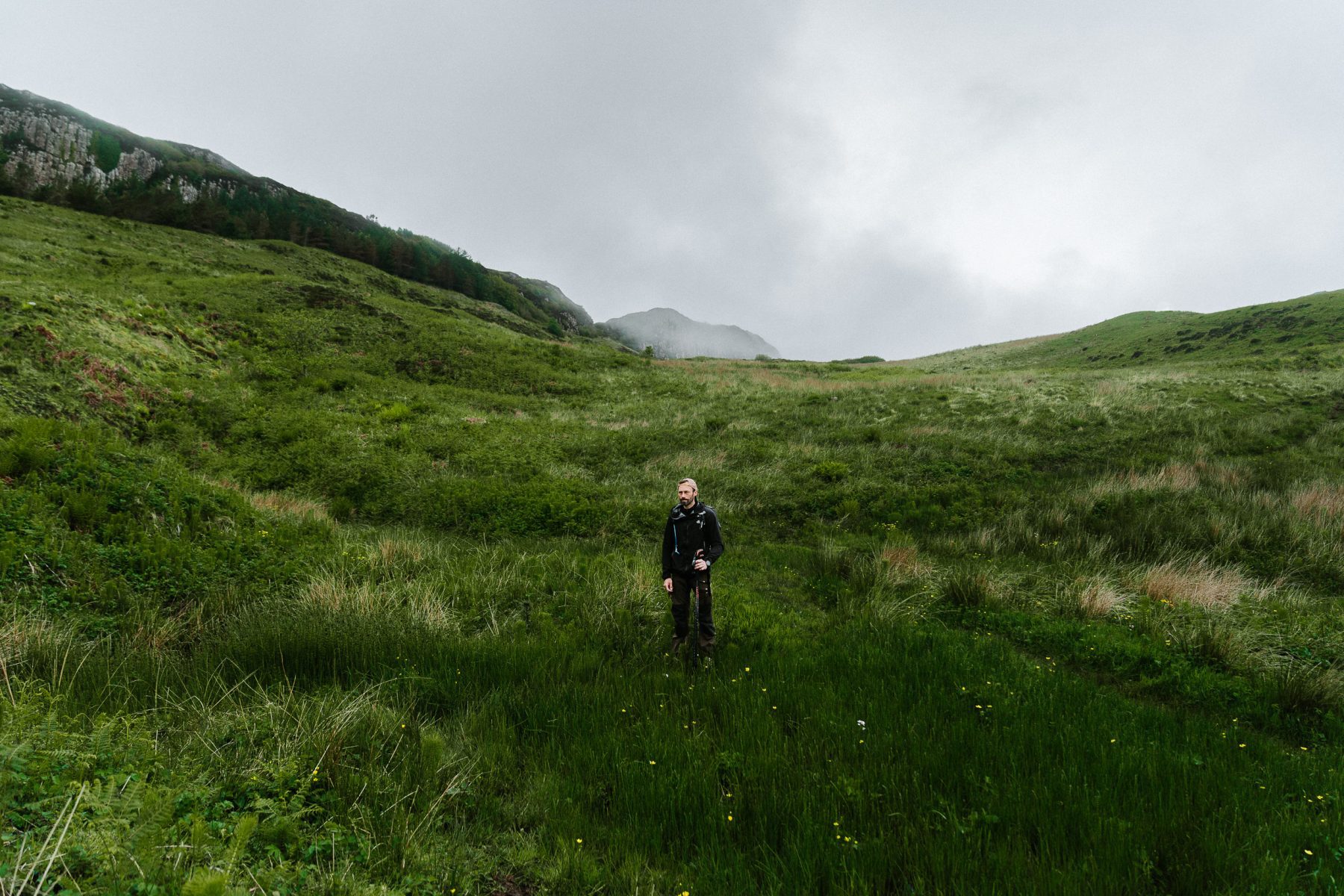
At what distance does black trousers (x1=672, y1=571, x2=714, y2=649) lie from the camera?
6.21 meters

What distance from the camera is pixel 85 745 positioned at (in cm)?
296

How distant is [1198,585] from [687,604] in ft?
24.1

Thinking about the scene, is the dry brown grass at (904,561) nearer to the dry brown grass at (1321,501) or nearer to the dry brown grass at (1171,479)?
the dry brown grass at (1171,479)

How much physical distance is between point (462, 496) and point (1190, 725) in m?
12.6

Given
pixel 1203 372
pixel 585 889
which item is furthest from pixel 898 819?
pixel 1203 372

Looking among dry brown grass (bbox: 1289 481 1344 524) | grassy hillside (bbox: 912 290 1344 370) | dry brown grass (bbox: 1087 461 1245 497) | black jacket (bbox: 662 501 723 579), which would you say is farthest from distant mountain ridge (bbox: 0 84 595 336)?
dry brown grass (bbox: 1289 481 1344 524)

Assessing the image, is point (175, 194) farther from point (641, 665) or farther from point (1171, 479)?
point (1171, 479)

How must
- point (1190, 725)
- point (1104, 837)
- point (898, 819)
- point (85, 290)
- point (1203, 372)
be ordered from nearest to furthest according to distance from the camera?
point (1104, 837) → point (898, 819) → point (1190, 725) → point (85, 290) → point (1203, 372)

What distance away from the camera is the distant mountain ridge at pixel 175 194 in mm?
68500

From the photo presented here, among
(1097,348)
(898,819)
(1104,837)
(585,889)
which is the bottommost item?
(585,889)

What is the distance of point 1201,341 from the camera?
4178 cm

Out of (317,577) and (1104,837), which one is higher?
(1104,837)

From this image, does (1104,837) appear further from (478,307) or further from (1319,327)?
(478,307)

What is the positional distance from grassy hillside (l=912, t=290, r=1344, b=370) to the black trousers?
119 feet
